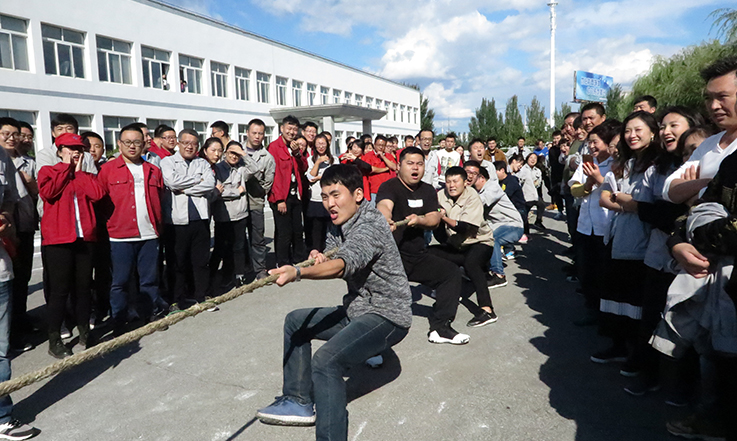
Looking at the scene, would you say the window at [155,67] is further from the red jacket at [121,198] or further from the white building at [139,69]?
the red jacket at [121,198]

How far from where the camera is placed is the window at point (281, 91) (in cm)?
3269

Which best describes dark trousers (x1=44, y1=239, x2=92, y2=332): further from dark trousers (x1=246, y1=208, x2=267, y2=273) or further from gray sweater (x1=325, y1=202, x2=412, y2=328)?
gray sweater (x1=325, y1=202, x2=412, y2=328)

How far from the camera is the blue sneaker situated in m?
3.06

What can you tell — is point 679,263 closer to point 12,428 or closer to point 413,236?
point 413,236

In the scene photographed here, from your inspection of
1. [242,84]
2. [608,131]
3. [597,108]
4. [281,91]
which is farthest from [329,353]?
[281,91]

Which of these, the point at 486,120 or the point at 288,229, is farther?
the point at 486,120

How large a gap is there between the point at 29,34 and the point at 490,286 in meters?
19.6

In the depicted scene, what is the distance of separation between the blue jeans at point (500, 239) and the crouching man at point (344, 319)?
3564 mm

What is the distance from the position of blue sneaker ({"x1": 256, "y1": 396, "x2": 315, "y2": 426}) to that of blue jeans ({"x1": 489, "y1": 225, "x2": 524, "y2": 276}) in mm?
3846

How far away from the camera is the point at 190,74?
25672 mm

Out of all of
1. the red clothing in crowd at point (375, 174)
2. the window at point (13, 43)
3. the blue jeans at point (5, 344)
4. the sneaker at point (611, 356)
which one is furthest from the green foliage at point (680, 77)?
the window at point (13, 43)

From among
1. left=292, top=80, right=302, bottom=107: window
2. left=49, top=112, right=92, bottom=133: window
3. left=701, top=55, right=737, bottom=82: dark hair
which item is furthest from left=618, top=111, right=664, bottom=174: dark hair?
left=292, top=80, right=302, bottom=107: window

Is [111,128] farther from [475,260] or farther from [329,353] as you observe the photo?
[329,353]

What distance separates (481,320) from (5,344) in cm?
382
